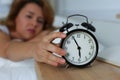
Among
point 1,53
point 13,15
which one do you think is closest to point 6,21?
point 13,15

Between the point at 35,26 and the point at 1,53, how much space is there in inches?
14.9

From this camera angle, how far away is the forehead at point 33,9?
1.41 m

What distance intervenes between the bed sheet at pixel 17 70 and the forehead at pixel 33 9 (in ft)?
1.66

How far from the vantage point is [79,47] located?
0.64m

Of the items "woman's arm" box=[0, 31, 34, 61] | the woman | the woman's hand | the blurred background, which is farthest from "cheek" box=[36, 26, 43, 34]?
the woman's hand

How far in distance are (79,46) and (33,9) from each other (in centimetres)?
83

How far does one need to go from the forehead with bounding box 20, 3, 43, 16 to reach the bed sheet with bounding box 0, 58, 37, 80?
506 millimetres

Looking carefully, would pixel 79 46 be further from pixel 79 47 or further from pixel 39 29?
pixel 39 29

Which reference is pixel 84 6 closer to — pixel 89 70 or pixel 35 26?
pixel 35 26

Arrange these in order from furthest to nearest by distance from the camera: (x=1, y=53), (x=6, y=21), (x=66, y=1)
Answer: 1. (x=66, y=1)
2. (x=6, y=21)
3. (x=1, y=53)

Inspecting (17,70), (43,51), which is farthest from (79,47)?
(17,70)

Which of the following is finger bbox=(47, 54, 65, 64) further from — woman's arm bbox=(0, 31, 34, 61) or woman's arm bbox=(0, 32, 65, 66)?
woman's arm bbox=(0, 31, 34, 61)

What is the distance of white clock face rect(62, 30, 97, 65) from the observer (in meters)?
0.64

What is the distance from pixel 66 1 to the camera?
171 cm
